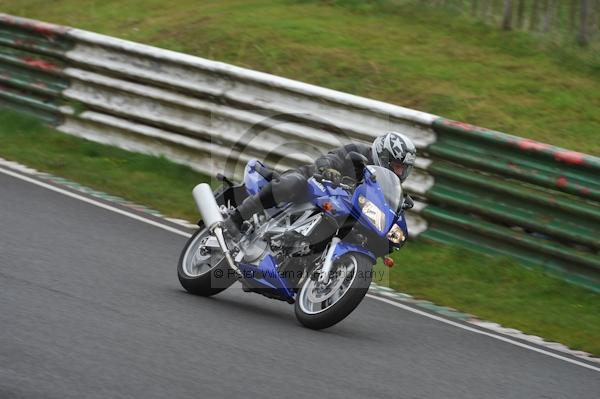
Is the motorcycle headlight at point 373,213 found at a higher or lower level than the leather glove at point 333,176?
lower

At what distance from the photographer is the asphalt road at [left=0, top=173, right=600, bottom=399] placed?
18.9 ft

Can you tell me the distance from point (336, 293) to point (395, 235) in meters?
0.56

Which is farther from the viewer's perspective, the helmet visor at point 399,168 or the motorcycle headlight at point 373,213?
the helmet visor at point 399,168

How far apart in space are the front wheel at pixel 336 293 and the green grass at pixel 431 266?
1.94m

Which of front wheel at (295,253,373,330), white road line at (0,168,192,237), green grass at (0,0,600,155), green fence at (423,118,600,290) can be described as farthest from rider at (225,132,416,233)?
green grass at (0,0,600,155)

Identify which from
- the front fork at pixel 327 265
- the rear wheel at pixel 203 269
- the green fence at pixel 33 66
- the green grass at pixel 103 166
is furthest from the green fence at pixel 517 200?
the green fence at pixel 33 66

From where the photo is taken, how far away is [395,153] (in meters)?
7.64

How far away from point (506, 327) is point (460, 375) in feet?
6.08

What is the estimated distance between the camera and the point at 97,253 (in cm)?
884

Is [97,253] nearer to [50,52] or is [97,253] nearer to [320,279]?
[320,279]

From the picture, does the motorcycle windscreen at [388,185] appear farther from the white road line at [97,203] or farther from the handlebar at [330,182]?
the white road line at [97,203]

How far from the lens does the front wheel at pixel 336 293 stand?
718 cm

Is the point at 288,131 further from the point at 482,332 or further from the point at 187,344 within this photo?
the point at 187,344

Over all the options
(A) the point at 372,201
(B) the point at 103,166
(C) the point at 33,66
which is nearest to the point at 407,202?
(A) the point at 372,201
